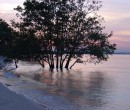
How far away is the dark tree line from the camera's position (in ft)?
167

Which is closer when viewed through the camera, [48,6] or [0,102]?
[0,102]

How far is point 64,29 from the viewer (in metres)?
52.2

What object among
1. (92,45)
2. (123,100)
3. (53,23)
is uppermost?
(53,23)

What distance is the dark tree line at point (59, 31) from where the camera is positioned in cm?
5081

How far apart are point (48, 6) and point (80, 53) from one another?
26.5 ft

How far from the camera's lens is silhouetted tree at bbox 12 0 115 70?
50812mm

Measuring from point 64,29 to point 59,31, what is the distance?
0.79m

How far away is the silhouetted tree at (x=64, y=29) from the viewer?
167 feet

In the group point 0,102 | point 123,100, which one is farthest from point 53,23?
point 0,102

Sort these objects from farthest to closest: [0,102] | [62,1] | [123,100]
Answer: [62,1] → [123,100] → [0,102]

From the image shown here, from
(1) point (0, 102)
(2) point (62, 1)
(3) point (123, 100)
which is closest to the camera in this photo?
(1) point (0, 102)

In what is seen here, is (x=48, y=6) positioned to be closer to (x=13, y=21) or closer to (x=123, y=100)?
(x=13, y=21)

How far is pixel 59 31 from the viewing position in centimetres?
5209

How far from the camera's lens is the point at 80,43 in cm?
5150
